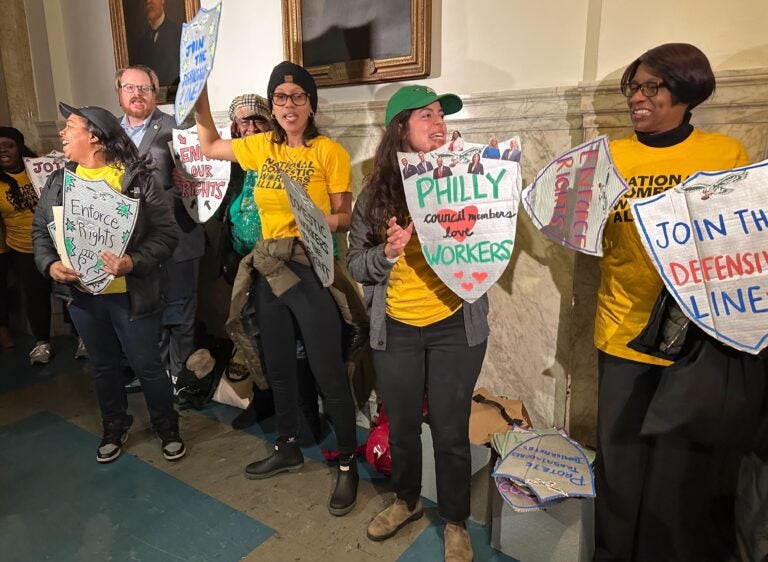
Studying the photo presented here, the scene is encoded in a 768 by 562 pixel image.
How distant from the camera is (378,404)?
279 centimetres

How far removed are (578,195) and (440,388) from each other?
0.76m

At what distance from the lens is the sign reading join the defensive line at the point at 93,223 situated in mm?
2172

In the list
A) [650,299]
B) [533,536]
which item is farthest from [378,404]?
[650,299]

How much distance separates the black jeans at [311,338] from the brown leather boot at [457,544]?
1.77ft

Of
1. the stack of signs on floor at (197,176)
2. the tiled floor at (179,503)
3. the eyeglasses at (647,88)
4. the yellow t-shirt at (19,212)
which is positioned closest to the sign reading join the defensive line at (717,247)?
the eyeglasses at (647,88)

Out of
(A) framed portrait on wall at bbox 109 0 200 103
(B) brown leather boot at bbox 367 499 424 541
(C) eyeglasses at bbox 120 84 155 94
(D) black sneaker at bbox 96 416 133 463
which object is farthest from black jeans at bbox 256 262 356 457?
(A) framed portrait on wall at bbox 109 0 200 103

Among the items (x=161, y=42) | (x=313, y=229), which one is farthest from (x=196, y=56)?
(x=161, y=42)

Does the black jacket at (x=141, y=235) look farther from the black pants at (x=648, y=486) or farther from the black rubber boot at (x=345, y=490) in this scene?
the black pants at (x=648, y=486)

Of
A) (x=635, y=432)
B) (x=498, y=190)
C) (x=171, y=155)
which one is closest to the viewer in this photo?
(x=498, y=190)

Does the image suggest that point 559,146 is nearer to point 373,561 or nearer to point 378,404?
point 378,404

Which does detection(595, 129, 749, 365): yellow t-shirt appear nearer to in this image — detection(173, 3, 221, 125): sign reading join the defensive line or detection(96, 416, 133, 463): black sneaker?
detection(173, 3, 221, 125): sign reading join the defensive line

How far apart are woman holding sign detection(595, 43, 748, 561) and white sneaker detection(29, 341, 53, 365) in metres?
3.82

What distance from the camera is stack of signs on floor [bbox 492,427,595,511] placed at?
5.78 ft

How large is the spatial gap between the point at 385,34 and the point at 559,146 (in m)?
1.00
